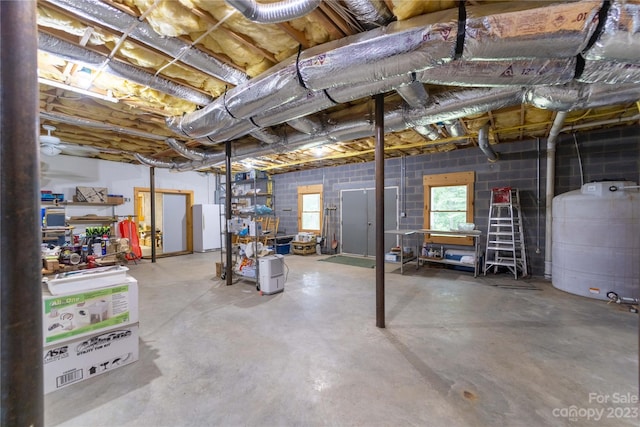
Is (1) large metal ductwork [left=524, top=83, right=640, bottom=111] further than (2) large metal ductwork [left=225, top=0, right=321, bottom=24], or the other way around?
(1) large metal ductwork [left=524, top=83, right=640, bottom=111]

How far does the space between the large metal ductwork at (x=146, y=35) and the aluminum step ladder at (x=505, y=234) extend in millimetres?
4822

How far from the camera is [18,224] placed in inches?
33.7

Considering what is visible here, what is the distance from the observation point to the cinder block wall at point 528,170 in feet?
13.6

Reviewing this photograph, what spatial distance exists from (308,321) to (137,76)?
307cm

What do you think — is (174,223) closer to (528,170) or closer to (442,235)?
(442,235)

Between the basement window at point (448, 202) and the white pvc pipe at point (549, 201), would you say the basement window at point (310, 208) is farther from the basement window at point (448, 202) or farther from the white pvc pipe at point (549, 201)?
the white pvc pipe at point (549, 201)

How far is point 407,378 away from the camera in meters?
1.94

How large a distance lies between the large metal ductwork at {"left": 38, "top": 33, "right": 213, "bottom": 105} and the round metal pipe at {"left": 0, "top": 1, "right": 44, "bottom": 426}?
1.72 m

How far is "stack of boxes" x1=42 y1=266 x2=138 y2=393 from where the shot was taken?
5.91 feet

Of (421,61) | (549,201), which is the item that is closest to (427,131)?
(421,61)

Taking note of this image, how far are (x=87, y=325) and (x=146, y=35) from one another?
2199 millimetres

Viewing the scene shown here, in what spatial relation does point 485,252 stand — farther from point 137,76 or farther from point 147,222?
point 147,222
